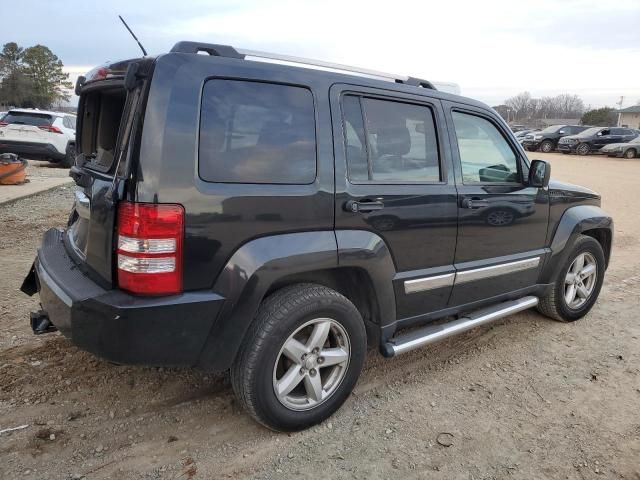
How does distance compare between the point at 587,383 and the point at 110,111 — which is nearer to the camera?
the point at 110,111

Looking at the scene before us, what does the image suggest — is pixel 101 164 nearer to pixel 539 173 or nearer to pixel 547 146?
pixel 539 173

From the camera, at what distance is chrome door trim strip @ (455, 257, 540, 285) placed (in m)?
3.43

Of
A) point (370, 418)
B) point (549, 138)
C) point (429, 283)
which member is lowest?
point (370, 418)

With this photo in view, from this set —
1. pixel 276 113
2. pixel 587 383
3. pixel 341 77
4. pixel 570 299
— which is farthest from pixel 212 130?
pixel 570 299

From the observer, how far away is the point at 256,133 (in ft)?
8.23

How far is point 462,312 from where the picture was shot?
3.62 metres

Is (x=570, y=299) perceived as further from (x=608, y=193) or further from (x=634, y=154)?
(x=634, y=154)

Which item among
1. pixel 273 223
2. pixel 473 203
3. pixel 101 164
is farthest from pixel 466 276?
pixel 101 164

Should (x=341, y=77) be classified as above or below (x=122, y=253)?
above

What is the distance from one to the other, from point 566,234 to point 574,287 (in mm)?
627

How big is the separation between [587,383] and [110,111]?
3.57 meters

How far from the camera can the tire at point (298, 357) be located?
8.46ft

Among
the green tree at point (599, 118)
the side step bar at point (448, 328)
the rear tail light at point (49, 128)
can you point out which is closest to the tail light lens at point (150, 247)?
the side step bar at point (448, 328)

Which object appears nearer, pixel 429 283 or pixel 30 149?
pixel 429 283
